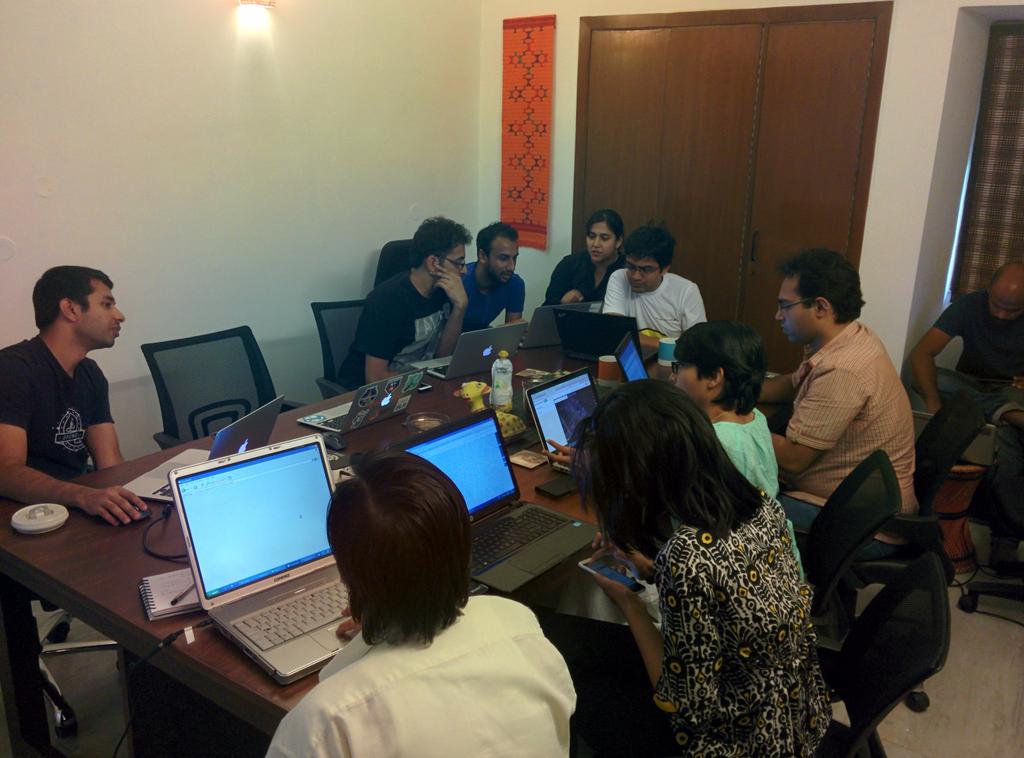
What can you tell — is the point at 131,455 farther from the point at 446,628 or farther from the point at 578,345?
the point at 446,628

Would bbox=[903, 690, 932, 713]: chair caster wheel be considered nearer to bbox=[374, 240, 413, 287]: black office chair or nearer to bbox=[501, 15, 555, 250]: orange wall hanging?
bbox=[374, 240, 413, 287]: black office chair

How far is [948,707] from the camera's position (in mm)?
2553

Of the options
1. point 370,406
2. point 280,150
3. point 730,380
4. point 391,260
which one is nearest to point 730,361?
point 730,380

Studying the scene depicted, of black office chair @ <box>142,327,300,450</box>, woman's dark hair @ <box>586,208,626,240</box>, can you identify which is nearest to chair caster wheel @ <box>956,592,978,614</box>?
woman's dark hair @ <box>586,208,626,240</box>

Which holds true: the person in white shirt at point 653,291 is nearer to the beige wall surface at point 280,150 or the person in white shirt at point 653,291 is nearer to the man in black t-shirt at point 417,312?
the man in black t-shirt at point 417,312

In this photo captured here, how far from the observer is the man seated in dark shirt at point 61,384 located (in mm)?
2209

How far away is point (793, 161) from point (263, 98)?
2.66 meters

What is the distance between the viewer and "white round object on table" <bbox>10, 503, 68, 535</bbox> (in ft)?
6.12

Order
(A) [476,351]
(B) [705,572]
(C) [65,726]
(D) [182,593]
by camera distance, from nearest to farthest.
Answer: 1. (B) [705,572]
2. (D) [182,593]
3. (C) [65,726]
4. (A) [476,351]

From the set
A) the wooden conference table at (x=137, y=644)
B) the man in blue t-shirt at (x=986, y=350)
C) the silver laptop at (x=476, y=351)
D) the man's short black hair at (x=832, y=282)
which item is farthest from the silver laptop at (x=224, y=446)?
the man in blue t-shirt at (x=986, y=350)

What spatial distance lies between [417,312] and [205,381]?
3.13 feet

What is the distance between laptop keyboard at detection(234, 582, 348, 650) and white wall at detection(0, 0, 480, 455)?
7.33ft

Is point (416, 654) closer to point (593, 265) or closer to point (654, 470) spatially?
point (654, 470)

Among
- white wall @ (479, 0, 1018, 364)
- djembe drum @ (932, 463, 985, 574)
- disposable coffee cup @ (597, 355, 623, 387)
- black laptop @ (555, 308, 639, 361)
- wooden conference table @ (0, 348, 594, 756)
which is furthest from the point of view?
white wall @ (479, 0, 1018, 364)
